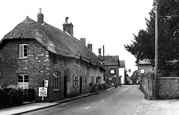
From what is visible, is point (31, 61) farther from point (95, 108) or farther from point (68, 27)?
point (68, 27)

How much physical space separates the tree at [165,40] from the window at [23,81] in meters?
13.1

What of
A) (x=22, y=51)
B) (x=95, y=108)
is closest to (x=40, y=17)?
(x=22, y=51)

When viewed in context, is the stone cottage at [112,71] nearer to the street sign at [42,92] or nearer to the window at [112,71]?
the window at [112,71]

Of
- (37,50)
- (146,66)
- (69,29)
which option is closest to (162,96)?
(37,50)

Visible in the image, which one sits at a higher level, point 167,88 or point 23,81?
point 23,81

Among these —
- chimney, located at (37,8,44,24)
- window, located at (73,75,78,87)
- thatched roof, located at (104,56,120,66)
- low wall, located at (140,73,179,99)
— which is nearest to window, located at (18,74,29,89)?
window, located at (73,75,78,87)

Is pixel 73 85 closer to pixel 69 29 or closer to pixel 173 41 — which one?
pixel 173 41

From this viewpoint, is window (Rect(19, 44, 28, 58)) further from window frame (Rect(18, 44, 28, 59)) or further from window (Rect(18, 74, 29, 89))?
window (Rect(18, 74, 29, 89))

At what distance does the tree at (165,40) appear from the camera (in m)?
28.0

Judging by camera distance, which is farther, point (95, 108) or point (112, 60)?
point (112, 60)

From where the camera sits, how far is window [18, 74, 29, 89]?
23784 millimetres

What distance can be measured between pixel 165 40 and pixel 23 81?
15768 mm

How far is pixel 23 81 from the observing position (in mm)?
23906

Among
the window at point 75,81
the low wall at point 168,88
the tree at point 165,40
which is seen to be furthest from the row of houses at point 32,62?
the low wall at point 168,88
